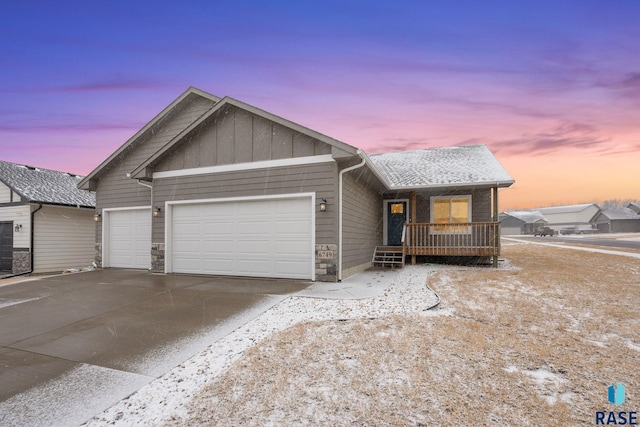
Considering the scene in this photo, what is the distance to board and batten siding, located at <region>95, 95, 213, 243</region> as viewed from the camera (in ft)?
36.9

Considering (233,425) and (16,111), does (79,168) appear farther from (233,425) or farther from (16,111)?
(233,425)

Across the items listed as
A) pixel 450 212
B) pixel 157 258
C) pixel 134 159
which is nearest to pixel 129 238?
pixel 157 258

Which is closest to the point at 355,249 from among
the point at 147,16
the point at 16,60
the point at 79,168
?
the point at 147,16

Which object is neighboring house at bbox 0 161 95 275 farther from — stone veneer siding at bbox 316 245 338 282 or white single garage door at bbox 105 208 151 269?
stone veneer siding at bbox 316 245 338 282

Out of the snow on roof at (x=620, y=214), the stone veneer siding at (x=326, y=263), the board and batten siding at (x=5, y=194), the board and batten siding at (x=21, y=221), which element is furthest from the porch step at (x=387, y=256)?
the snow on roof at (x=620, y=214)

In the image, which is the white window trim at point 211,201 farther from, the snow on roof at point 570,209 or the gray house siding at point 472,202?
the snow on roof at point 570,209

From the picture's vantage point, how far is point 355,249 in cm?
936

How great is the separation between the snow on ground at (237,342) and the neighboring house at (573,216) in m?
71.7

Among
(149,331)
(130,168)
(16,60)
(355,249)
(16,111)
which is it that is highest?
(16,60)

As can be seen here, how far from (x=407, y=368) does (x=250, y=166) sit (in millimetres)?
6758

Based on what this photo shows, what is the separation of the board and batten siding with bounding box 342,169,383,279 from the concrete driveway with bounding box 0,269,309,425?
5.92ft

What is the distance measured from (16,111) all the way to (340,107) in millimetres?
13850

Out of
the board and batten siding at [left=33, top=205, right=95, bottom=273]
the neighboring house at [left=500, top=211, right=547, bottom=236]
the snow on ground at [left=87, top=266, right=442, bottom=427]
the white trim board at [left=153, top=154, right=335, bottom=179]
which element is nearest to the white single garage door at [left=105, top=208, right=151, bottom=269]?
the white trim board at [left=153, top=154, right=335, bottom=179]

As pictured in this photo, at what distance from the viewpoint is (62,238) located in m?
13.9
